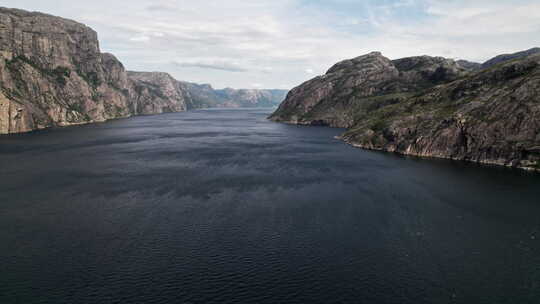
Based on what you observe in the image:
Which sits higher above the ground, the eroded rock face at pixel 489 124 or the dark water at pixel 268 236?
the eroded rock face at pixel 489 124

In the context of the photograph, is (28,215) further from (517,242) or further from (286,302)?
(517,242)

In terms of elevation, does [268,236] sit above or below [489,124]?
below

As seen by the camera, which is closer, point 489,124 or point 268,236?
point 268,236

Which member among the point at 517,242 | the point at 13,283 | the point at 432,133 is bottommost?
the point at 13,283

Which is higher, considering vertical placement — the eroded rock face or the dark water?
the eroded rock face

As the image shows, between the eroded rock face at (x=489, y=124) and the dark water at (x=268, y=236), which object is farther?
the eroded rock face at (x=489, y=124)

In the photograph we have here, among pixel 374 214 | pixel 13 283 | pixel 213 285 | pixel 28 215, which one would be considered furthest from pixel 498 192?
pixel 28 215

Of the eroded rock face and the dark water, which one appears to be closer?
the dark water

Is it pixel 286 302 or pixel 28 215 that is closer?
pixel 286 302
